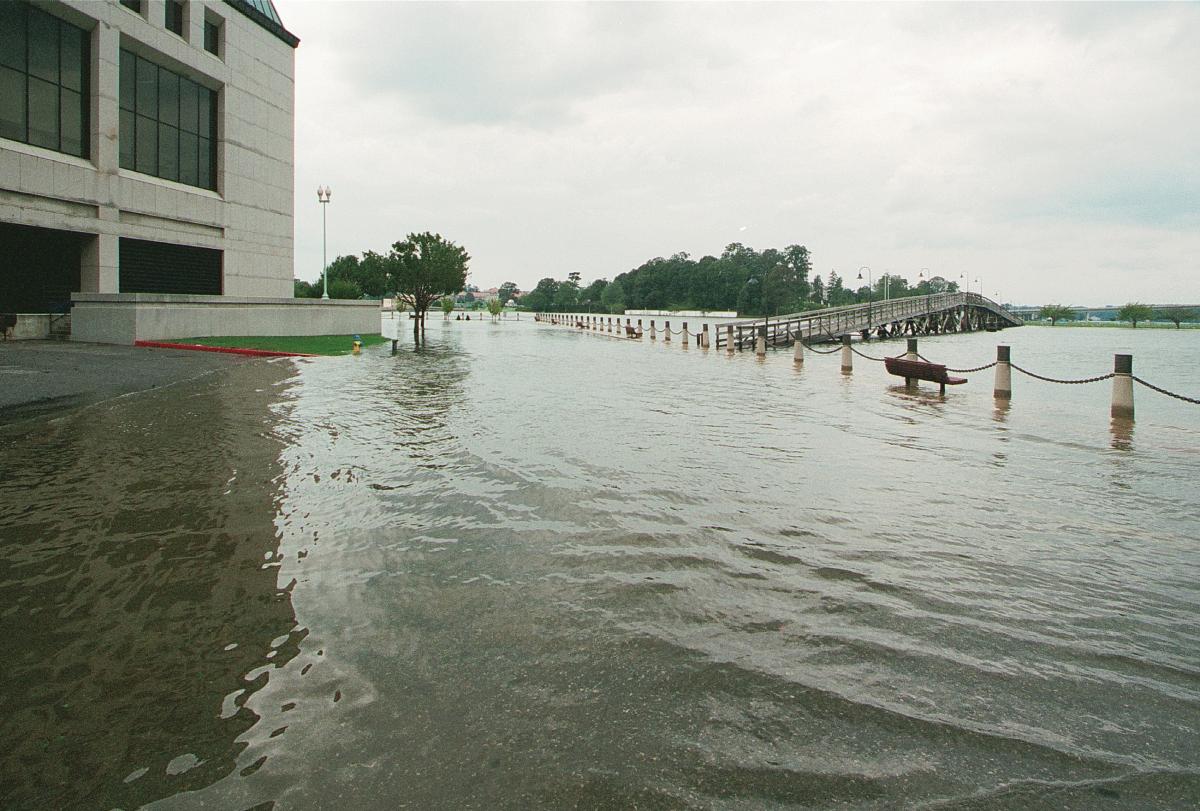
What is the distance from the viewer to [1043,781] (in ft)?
9.68

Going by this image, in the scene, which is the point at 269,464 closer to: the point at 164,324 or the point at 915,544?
the point at 915,544

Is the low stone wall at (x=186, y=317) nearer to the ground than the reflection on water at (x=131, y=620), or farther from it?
farther from it

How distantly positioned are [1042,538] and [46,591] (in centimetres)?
730

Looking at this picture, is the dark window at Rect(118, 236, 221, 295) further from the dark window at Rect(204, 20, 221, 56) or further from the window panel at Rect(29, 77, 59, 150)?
the dark window at Rect(204, 20, 221, 56)

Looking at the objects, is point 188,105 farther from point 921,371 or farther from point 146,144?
point 921,371

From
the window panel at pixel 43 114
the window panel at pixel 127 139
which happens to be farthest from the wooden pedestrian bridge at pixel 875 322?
the window panel at pixel 43 114

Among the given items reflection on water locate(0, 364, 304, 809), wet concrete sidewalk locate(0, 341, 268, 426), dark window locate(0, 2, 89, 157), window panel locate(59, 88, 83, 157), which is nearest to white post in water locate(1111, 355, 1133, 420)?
reflection on water locate(0, 364, 304, 809)

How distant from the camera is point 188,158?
3806 cm

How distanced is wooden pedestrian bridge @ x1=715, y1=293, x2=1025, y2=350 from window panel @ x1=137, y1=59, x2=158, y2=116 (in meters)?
29.3

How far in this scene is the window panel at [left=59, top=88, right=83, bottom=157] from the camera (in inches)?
1214

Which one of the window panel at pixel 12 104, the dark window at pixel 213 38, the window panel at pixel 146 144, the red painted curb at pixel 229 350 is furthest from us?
the dark window at pixel 213 38

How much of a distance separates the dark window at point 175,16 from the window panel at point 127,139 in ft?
18.3

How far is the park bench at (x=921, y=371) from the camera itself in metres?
18.7

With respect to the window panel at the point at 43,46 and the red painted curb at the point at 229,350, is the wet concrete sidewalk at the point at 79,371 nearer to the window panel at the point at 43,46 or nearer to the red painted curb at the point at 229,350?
the red painted curb at the point at 229,350
